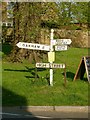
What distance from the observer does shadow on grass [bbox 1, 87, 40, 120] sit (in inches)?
324

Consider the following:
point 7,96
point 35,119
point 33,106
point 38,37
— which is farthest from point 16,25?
point 35,119

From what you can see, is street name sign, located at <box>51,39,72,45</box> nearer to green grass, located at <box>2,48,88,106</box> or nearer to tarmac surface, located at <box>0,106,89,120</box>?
green grass, located at <box>2,48,88,106</box>

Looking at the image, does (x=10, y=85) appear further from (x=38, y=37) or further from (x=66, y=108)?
(x=38, y=37)

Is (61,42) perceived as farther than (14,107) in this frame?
Yes

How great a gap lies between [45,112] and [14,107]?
92 cm

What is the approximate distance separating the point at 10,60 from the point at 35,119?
471 inches

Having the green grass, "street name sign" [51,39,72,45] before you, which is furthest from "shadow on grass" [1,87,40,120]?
"street name sign" [51,39,72,45]

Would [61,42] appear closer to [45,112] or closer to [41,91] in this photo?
[41,91]

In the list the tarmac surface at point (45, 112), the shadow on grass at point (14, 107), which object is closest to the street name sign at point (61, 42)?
the shadow on grass at point (14, 107)

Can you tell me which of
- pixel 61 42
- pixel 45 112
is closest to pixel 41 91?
pixel 61 42

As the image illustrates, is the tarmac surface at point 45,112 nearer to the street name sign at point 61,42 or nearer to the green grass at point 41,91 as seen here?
the green grass at point 41,91

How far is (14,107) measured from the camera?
926 centimetres

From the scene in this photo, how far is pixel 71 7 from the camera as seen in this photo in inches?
783

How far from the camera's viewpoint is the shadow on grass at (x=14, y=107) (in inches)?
324
